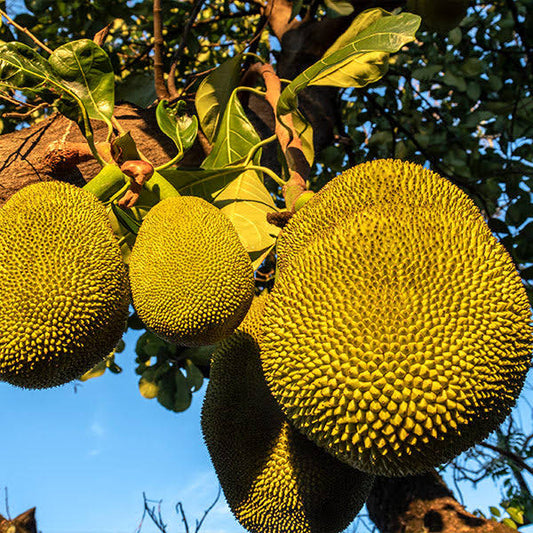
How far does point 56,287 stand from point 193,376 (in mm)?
1259

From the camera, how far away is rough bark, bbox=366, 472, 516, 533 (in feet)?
6.10

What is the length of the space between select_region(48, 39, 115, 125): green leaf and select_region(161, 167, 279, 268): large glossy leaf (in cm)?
21

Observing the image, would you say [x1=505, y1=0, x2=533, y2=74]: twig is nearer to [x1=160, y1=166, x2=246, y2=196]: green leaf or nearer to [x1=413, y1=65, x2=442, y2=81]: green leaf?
[x1=413, y1=65, x2=442, y2=81]: green leaf

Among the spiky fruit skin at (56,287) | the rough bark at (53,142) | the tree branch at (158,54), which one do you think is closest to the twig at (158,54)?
the tree branch at (158,54)

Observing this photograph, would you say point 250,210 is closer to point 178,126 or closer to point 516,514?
point 178,126

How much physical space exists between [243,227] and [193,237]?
0.33 m

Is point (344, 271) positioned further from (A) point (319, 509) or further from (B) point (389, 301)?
(A) point (319, 509)

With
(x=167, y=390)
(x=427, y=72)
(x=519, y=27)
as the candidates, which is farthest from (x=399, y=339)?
(x=519, y=27)

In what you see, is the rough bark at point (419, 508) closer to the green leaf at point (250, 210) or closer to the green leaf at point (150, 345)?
the green leaf at point (150, 345)

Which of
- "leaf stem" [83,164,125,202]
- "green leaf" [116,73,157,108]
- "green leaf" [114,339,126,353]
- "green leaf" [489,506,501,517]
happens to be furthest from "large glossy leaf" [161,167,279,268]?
"green leaf" [489,506,501,517]

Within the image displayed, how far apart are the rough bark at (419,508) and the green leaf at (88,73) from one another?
5.59ft

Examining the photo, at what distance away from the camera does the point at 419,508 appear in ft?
6.44

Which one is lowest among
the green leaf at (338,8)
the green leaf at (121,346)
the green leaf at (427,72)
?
the green leaf at (121,346)

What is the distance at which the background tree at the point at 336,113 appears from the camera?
4.96ft
